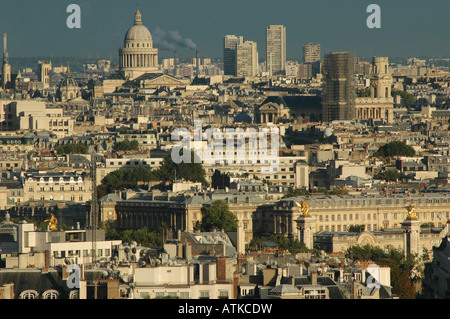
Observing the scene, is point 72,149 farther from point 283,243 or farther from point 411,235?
point 411,235

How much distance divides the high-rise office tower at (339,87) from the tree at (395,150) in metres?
47.1

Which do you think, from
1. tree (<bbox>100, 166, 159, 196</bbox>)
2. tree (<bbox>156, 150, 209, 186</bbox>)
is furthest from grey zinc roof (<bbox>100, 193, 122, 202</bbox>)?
tree (<bbox>156, 150, 209, 186</bbox>)

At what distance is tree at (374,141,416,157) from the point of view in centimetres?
10425

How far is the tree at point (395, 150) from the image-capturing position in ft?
342

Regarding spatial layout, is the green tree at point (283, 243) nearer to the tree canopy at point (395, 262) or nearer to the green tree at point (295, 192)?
the tree canopy at point (395, 262)

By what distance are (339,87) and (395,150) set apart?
2019 inches

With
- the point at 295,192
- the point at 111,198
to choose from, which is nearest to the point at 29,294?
the point at 111,198

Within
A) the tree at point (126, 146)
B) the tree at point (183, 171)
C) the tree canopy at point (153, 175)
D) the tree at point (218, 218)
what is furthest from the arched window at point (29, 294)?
the tree at point (126, 146)

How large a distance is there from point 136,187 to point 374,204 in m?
16.2

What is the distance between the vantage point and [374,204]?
2778 inches

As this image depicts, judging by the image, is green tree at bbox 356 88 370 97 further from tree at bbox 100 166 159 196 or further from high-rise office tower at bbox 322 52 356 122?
tree at bbox 100 166 159 196

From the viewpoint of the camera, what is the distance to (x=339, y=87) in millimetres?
156500
